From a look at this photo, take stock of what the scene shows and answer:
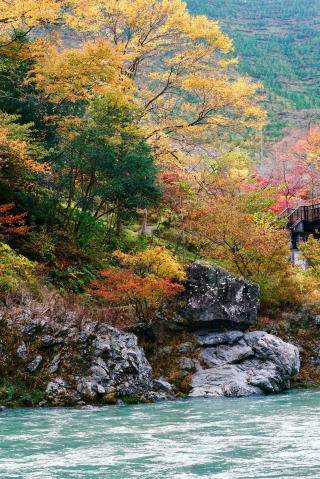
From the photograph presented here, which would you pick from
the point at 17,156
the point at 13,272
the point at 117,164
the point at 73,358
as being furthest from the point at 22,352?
the point at 117,164

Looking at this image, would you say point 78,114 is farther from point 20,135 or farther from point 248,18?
point 248,18

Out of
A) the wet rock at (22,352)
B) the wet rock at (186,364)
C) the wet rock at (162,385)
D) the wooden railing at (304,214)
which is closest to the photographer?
the wet rock at (22,352)

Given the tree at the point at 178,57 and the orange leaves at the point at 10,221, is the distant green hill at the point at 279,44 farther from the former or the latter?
the orange leaves at the point at 10,221

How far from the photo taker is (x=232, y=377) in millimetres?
14609

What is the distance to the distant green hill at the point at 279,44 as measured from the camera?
71500 mm

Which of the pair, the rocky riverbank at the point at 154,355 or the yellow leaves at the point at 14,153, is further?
the yellow leaves at the point at 14,153

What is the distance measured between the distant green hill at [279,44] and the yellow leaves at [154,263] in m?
49.7

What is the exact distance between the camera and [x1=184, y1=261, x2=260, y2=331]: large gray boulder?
53.3ft

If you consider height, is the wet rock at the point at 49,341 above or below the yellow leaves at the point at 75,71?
below

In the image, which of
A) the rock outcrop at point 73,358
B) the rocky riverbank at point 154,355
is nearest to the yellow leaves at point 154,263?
the rocky riverbank at point 154,355

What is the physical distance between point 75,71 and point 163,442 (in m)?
12.4

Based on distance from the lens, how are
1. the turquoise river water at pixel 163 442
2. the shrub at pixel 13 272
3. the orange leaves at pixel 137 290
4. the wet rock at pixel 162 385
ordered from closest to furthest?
the turquoise river water at pixel 163 442, the shrub at pixel 13 272, the wet rock at pixel 162 385, the orange leaves at pixel 137 290

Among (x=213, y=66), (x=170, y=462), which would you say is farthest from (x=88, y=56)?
(x=170, y=462)

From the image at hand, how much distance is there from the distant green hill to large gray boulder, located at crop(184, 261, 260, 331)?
48479 millimetres
